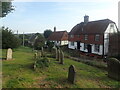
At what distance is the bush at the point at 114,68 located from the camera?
34.9 feet

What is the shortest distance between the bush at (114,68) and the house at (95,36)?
68.8ft

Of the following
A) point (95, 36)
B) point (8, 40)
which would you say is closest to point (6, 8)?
point (8, 40)

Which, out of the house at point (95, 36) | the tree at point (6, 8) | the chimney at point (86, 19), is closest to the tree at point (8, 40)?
the tree at point (6, 8)

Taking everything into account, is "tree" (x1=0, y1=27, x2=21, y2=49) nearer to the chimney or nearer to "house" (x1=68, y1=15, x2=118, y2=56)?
"house" (x1=68, y1=15, x2=118, y2=56)

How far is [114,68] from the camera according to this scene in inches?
428

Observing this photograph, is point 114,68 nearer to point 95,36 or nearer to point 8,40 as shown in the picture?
point 8,40

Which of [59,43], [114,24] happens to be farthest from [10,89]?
[59,43]

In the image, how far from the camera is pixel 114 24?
33.2 m

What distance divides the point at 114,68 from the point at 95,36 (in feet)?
79.4

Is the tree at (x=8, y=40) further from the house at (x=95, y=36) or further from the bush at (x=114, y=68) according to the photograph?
the bush at (x=114, y=68)

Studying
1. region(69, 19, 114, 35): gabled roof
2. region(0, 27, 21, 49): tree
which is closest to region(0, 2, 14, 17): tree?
region(0, 27, 21, 49): tree

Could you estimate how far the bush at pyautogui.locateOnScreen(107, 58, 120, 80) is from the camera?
10633mm

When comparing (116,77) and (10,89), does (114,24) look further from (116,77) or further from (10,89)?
(10,89)

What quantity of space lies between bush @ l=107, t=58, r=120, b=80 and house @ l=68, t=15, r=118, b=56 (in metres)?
21.0
